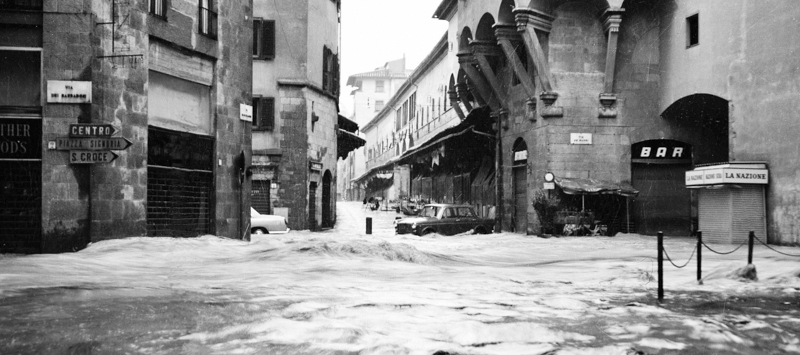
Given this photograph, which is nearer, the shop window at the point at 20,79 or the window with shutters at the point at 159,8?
the shop window at the point at 20,79

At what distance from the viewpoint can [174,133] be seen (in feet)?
57.2

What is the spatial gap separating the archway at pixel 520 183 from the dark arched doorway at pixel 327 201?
8.46m

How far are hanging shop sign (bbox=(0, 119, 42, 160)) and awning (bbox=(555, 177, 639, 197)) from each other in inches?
636

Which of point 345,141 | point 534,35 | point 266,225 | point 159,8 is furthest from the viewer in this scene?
point 345,141

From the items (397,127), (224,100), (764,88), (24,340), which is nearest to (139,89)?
(224,100)

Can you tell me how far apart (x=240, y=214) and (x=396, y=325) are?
41.9 feet

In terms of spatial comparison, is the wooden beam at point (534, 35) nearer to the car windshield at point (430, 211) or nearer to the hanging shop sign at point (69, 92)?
the car windshield at point (430, 211)

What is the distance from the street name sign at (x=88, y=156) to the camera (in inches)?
575

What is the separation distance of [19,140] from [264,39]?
52.1 ft

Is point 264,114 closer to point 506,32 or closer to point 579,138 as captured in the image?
point 506,32

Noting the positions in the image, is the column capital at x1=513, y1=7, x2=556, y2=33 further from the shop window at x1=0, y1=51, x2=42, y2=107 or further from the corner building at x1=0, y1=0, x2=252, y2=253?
the shop window at x1=0, y1=51, x2=42, y2=107

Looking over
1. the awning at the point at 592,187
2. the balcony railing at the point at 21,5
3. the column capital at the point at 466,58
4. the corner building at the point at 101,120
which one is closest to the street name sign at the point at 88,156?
the corner building at the point at 101,120

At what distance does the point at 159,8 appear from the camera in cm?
1684

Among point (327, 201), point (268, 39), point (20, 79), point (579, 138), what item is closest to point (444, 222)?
point (579, 138)
